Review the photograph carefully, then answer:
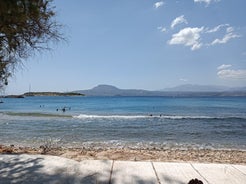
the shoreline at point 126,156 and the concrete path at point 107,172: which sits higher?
the concrete path at point 107,172

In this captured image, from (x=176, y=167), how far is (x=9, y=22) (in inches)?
160

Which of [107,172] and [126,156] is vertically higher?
[107,172]

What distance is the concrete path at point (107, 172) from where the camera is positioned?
5270 mm

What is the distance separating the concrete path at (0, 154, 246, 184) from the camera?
5270 mm

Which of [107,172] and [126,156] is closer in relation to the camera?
[107,172]

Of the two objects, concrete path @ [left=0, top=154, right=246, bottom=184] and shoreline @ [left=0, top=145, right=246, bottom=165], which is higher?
concrete path @ [left=0, top=154, right=246, bottom=184]

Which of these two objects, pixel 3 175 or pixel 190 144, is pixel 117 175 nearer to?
pixel 3 175

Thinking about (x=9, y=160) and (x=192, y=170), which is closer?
(x=192, y=170)

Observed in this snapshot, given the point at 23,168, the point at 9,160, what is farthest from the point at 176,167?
the point at 9,160

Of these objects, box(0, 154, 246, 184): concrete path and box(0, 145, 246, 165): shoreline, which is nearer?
box(0, 154, 246, 184): concrete path

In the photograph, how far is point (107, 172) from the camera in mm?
5762

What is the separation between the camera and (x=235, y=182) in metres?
5.31

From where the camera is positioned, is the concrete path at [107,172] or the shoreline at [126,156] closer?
Answer: the concrete path at [107,172]

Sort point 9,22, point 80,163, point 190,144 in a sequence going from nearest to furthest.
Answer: point 9,22
point 80,163
point 190,144
